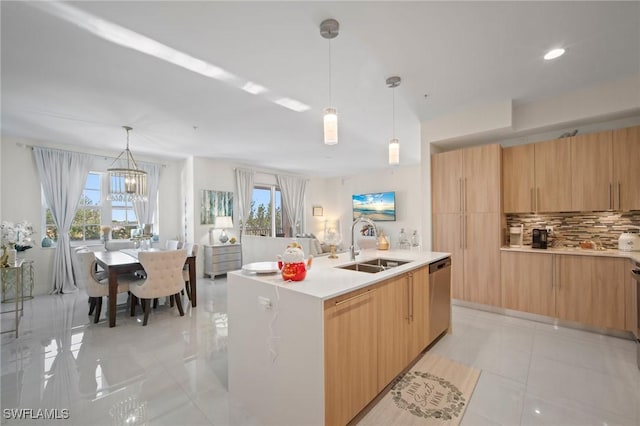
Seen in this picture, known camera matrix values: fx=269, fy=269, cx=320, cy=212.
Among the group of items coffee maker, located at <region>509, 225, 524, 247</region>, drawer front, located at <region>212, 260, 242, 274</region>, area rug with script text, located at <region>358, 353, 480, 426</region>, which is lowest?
area rug with script text, located at <region>358, 353, 480, 426</region>

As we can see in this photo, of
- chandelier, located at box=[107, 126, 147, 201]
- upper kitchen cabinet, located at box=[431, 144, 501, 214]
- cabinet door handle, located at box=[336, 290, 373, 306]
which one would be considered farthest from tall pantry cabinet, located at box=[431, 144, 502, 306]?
chandelier, located at box=[107, 126, 147, 201]

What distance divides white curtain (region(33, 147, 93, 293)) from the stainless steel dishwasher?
583 cm

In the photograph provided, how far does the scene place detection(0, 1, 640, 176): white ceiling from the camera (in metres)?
1.83

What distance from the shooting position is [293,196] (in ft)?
26.7

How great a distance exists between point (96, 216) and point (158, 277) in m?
3.04

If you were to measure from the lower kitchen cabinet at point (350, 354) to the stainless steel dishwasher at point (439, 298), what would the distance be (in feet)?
3.39

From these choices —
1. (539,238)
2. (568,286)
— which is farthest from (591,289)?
(539,238)

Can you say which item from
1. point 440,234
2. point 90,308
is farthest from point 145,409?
point 440,234

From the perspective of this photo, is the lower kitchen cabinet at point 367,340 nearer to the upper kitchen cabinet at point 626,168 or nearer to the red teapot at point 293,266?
the red teapot at point 293,266

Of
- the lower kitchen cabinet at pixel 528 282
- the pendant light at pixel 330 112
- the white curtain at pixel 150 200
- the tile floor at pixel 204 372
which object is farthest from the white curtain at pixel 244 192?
the lower kitchen cabinet at pixel 528 282

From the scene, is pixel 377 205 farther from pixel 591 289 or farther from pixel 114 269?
pixel 114 269

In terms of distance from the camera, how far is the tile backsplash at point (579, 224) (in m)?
3.12

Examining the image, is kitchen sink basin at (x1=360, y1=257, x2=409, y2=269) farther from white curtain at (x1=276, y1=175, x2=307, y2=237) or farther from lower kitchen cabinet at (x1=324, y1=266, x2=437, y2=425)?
white curtain at (x1=276, y1=175, x2=307, y2=237)

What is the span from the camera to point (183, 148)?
5145 mm
